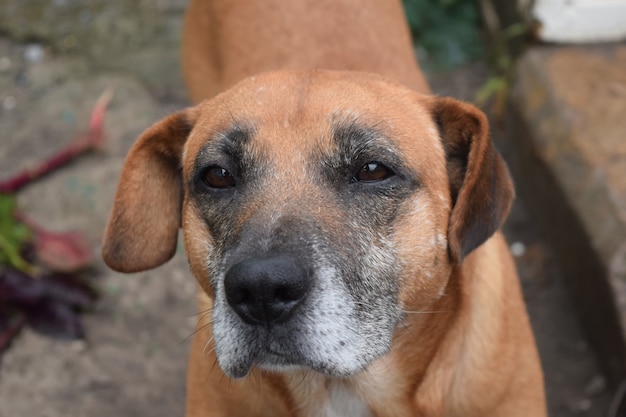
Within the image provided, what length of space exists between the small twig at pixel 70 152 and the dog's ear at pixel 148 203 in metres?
2.44

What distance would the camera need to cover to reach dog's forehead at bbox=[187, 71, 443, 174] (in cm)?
282

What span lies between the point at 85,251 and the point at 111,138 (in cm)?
129

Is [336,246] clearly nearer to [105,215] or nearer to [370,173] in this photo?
[370,173]

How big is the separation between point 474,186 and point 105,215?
3180mm

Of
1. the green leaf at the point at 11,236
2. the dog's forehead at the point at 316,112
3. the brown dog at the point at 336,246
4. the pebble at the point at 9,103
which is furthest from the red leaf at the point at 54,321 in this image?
the pebble at the point at 9,103

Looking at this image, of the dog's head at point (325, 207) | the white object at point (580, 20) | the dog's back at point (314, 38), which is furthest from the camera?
the white object at point (580, 20)

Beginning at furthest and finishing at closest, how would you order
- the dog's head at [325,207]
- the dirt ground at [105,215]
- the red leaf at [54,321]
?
the red leaf at [54,321] < the dirt ground at [105,215] < the dog's head at [325,207]

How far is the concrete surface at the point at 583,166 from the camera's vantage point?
4.12 meters

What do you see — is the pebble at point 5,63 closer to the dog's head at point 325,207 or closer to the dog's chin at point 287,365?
the dog's head at point 325,207

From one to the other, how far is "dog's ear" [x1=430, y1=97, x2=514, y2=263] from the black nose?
68 centimetres

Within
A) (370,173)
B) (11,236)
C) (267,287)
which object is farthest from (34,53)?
(267,287)

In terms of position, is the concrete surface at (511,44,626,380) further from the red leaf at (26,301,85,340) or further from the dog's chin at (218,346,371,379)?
the red leaf at (26,301,85,340)

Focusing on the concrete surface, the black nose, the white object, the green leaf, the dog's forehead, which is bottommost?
the green leaf

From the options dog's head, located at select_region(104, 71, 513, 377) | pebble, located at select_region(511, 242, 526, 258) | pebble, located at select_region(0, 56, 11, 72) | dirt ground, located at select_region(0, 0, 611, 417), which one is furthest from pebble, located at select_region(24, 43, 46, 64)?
pebble, located at select_region(511, 242, 526, 258)
